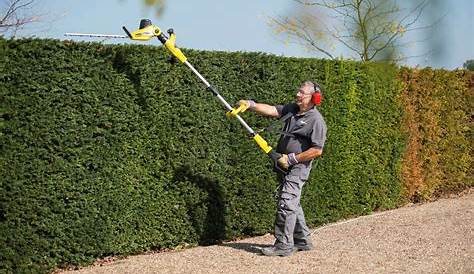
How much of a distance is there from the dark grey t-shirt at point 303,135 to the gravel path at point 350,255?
0.97m

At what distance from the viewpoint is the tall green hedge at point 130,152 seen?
6.54 meters

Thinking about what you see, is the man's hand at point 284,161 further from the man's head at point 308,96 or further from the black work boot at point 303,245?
the black work boot at point 303,245

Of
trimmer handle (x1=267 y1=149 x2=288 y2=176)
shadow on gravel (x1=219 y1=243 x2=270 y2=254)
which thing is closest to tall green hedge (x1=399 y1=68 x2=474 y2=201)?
shadow on gravel (x1=219 y1=243 x2=270 y2=254)

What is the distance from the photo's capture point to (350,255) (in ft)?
24.7

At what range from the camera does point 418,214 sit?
1088cm

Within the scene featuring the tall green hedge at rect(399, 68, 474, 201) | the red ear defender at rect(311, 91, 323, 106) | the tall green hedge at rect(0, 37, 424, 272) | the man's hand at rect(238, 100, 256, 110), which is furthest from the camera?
the tall green hedge at rect(399, 68, 474, 201)

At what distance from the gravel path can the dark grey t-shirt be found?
3.19 feet

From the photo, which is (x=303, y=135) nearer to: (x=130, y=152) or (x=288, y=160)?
(x=288, y=160)

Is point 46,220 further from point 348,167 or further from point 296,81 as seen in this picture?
point 348,167

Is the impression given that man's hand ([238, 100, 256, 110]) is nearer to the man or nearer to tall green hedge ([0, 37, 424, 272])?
the man

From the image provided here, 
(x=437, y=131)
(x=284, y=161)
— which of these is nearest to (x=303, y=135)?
(x=284, y=161)

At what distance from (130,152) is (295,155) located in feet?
5.83

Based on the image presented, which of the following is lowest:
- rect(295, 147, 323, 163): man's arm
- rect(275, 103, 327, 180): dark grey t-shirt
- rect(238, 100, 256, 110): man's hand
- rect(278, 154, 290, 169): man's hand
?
rect(278, 154, 290, 169): man's hand

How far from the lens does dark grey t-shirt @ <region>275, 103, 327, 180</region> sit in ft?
23.5
